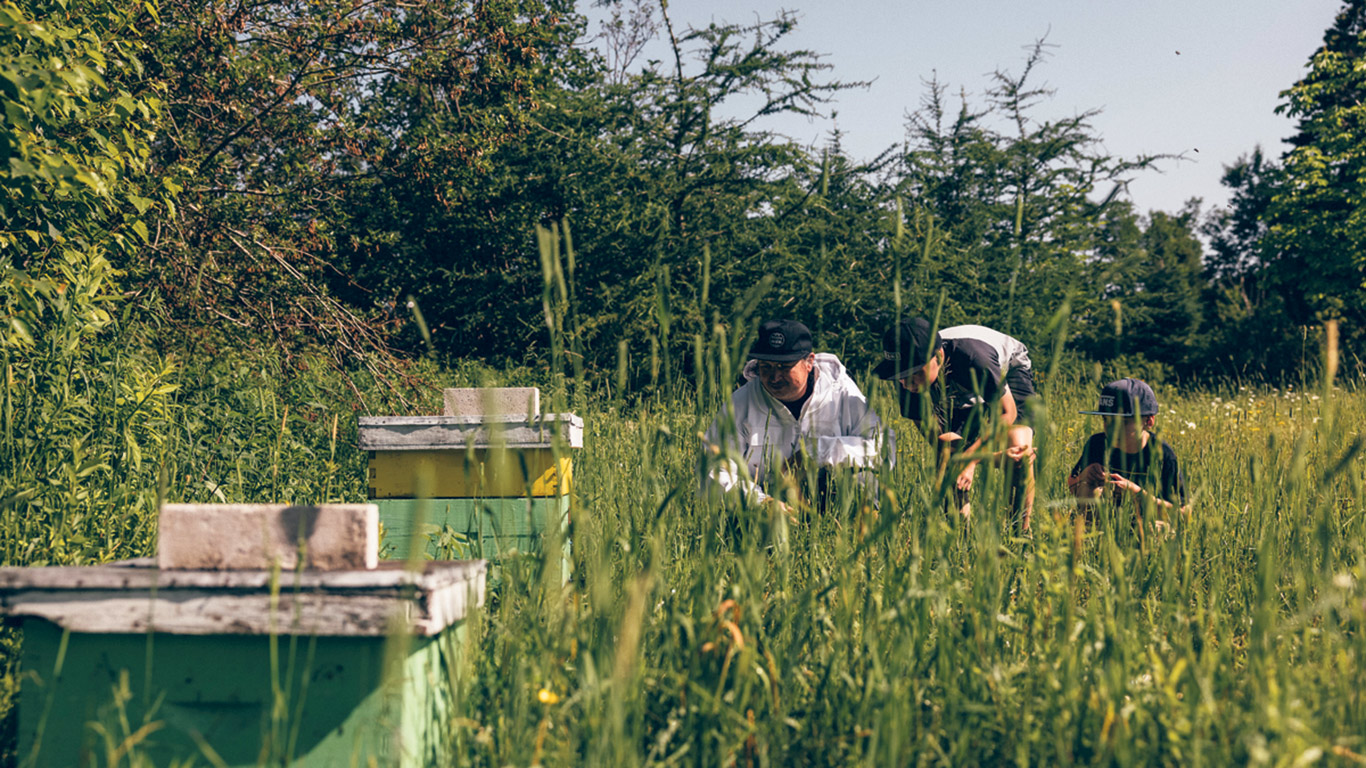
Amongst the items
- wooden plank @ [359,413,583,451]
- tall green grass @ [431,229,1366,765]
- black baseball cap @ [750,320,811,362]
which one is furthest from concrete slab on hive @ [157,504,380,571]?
black baseball cap @ [750,320,811,362]

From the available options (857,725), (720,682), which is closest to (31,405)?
(720,682)

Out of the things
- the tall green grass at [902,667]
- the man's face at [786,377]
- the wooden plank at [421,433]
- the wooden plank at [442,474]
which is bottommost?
the tall green grass at [902,667]

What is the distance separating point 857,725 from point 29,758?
1.48 meters

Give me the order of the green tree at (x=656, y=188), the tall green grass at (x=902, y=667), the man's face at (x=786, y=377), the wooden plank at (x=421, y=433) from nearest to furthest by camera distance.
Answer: the tall green grass at (x=902, y=667), the wooden plank at (x=421, y=433), the man's face at (x=786, y=377), the green tree at (x=656, y=188)

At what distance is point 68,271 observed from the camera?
11.1 ft

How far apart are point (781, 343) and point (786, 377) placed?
7.8 inches

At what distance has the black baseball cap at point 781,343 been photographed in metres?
3.64

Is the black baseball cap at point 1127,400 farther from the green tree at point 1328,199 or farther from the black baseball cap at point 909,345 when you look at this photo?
the green tree at point 1328,199

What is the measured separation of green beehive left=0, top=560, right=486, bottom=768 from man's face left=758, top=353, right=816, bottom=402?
247cm

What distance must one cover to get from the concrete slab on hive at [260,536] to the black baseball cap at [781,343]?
7.92ft

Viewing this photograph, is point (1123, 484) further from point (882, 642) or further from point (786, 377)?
point (882, 642)

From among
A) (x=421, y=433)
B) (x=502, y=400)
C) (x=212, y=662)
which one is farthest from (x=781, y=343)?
(x=212, y=662)

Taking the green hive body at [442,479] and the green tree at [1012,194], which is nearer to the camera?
the green hive body at [442,479]

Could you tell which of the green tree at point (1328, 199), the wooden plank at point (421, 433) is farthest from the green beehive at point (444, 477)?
the green tree at point (1328, 199)
